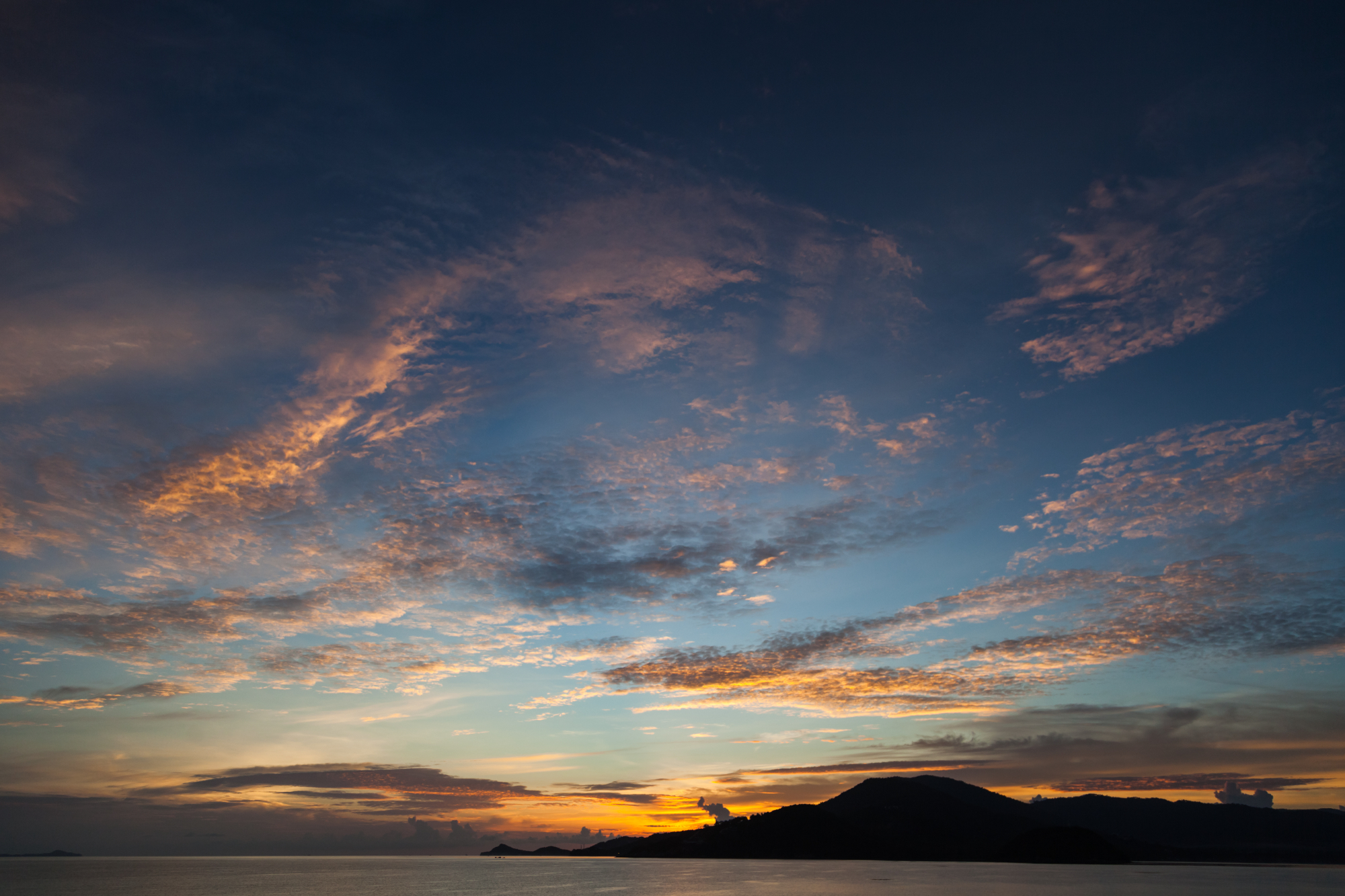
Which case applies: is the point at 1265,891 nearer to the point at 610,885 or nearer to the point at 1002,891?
the point at 1002,891

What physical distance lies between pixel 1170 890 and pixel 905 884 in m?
63.1

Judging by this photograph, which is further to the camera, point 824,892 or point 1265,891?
point 1265,891

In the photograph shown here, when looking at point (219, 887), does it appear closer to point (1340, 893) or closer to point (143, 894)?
point (143, 894)

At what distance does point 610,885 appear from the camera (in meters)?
196

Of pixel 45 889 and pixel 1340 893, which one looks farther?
pixel 45 889

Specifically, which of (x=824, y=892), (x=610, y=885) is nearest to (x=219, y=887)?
(x=610, y=885)

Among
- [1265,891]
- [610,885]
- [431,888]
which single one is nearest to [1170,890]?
[1265,891]

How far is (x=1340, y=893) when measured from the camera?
17012 cm

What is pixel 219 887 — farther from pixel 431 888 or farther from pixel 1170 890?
pixel 1170 890

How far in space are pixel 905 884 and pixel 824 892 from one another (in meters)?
49.7

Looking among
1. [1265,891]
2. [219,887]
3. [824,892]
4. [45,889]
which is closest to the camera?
[824,892]

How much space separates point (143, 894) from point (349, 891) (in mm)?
45273

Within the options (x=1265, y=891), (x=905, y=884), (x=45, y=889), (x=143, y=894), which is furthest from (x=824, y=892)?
(x=45, y=889)

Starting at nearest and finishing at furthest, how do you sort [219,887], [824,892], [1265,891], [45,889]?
[824,892] < [1265,891] < [45,889] < [219,887]
